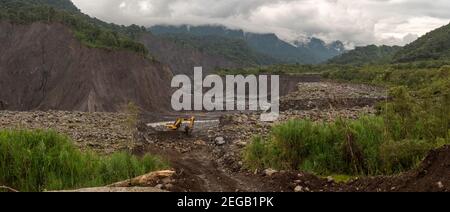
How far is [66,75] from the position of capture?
59594mm

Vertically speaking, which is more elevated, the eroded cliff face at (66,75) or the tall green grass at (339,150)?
the eroded cliff face at (66,75)

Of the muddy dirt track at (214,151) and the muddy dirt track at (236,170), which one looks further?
the muddy dirt track at (214,151)

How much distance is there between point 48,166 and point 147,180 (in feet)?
13.9

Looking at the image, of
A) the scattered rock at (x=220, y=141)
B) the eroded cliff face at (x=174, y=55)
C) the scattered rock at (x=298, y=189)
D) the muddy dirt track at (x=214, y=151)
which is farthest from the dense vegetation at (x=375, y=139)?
the eroded cliff face at (x=174, y=55)

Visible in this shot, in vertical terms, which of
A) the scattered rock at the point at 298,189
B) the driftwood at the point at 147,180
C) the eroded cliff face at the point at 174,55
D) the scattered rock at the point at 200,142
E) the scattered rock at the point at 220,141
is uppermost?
the eroded cliff face at the point at 174,55

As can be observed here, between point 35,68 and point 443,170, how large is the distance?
2223 inches

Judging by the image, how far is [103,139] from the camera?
107ft

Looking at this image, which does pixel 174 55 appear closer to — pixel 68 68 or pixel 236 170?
pixel 68 68

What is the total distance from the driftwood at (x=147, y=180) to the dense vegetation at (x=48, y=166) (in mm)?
1814

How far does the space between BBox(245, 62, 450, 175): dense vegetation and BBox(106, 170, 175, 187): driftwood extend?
216 inches

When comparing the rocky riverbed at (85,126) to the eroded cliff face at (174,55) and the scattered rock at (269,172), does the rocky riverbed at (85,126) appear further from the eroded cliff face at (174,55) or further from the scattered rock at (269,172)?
the eroded cliff face at (174,55)

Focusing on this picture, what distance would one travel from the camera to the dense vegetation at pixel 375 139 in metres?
16.5

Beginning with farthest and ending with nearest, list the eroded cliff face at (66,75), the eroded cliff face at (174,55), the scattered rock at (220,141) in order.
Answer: the eroded cliff face at (174,55) → the eroded cliff face at (66,75) → the scattered rock at (220,141)

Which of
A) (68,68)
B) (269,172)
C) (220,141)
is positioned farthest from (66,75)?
(269,172)
